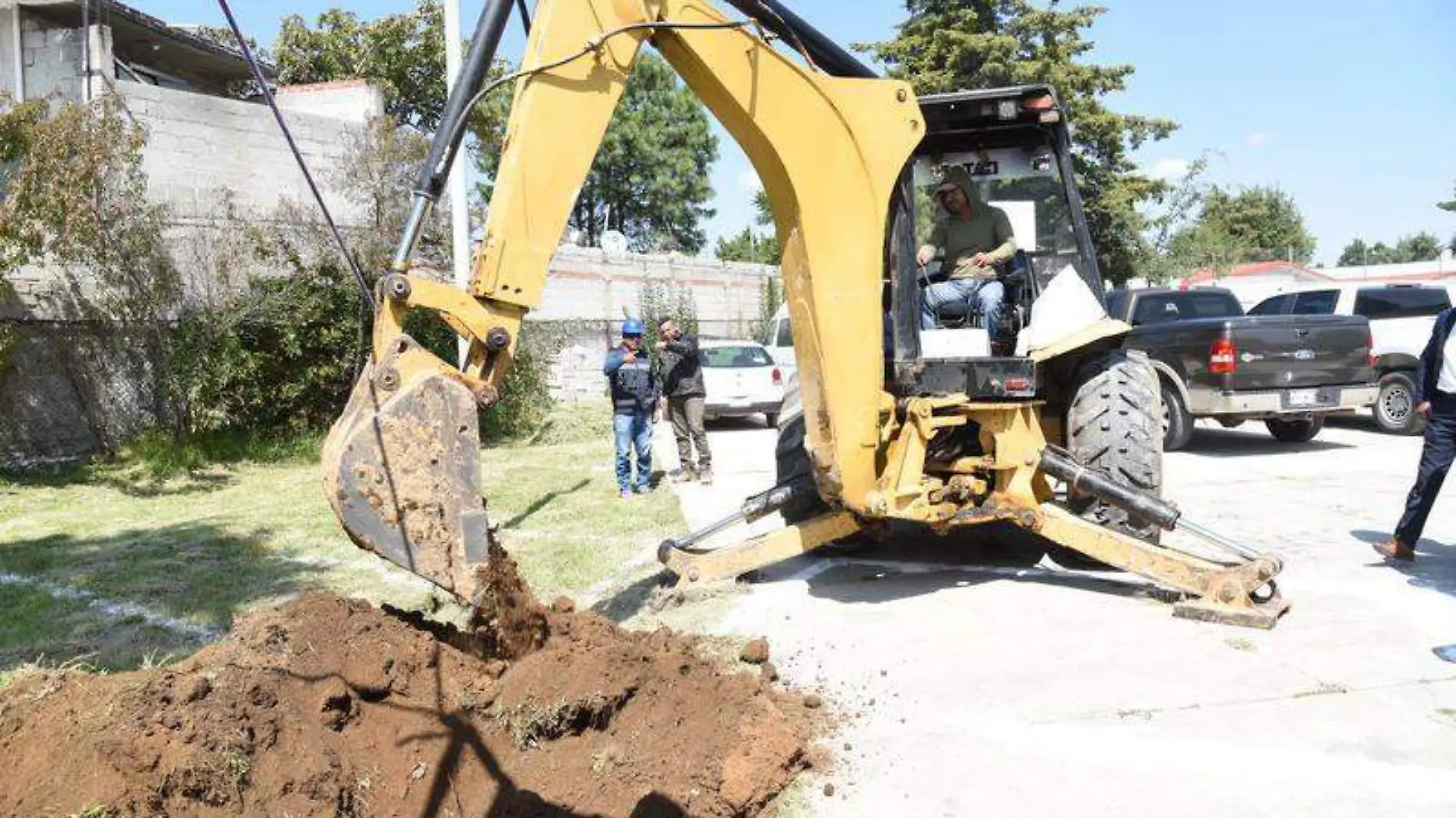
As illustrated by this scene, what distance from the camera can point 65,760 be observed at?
342 centimetres

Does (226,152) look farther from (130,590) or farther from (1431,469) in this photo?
(1431,469)

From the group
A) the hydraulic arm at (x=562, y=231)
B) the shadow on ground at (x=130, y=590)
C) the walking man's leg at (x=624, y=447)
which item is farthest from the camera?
the walking man's leg at (x=624, y=447)

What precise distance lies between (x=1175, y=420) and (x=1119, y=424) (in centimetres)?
716

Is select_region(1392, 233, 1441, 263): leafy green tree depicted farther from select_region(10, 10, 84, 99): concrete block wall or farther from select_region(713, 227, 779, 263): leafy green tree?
select_region(10, 10, 84, 99): concrete block wall

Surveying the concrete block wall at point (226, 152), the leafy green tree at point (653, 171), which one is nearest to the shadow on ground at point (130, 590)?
the concrete block wall at point (226, 152)

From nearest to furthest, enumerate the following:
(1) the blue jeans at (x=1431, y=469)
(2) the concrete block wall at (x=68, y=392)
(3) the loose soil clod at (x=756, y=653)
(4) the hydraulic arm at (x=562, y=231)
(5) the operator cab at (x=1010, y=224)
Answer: (4) the hydraulic arm at (x=562, y=231) → (3) the loose soil clod at (x=756, y=653) → (5) the operator cab at (x=1010, y=224) → (1) the blue jeans at (x=1431, y=469) → (2) the concrete block wall at (x=68, y=392)

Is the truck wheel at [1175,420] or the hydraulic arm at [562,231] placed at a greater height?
the hydraulic arm at [562,231]

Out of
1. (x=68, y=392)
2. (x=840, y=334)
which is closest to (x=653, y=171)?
(x=68, y=392)

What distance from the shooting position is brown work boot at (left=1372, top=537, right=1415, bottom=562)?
680 cm

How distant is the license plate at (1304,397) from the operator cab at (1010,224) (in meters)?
6.91

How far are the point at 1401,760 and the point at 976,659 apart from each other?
Result: 71.2 inches

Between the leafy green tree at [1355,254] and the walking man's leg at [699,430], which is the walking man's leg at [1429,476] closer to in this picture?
the walking man's leg at [699,430]

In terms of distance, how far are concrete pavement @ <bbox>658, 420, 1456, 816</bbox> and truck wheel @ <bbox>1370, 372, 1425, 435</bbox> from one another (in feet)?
22.7

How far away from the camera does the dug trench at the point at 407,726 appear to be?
3443 mm
